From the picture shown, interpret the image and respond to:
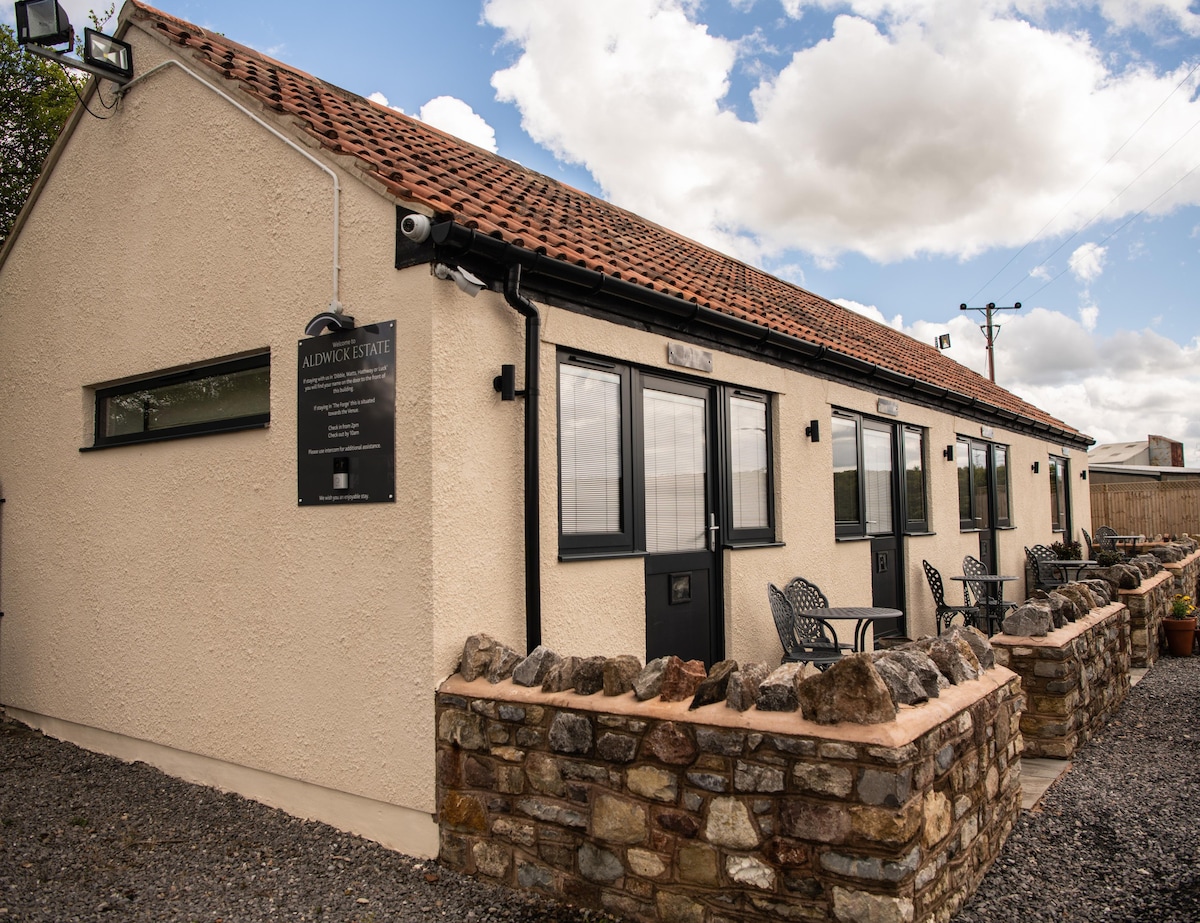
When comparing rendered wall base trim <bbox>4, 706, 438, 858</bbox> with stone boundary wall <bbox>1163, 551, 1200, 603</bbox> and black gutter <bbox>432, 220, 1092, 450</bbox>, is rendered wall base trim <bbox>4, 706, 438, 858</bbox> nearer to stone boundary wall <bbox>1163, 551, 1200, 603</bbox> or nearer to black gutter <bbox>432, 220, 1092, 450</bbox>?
black gutter <bbox>432, 220, 1092, 450</bbox>

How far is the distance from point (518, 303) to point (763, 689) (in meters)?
2.35

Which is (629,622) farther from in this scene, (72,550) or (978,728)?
(72,550)

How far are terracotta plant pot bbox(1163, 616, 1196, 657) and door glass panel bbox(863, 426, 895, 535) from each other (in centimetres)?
365

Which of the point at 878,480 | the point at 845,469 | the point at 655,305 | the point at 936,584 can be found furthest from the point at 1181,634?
the point at 655,305

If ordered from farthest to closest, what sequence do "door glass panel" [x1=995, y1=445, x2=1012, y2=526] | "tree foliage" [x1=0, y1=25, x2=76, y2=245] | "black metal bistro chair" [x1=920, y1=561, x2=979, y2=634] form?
"door glass panel" [x1=995, y1=445, x2=1012, y2=526] → "tree foliage" [x1=0, y1=25, x2=76, y2=245] → "black metal bistro chair" [x1=920, y1=561, x2=979, y2=634]

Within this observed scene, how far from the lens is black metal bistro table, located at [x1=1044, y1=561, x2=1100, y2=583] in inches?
507

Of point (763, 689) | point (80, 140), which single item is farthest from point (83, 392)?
point (763, 689)

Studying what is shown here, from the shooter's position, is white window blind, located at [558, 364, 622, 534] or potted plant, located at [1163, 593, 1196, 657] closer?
white window blind, located at [558, 364, 622, 534]

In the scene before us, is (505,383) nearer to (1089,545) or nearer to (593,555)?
(593,555)

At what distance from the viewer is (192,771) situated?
212 inches

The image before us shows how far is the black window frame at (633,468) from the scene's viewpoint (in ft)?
16.9

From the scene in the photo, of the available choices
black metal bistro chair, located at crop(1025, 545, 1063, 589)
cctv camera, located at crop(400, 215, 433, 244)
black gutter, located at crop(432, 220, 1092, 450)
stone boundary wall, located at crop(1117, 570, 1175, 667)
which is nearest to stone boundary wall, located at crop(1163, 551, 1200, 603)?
black metal bistro chair, located at crop(1025, 545, 1063, 589)

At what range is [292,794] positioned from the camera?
4801 millimetres

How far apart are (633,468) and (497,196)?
206cm
